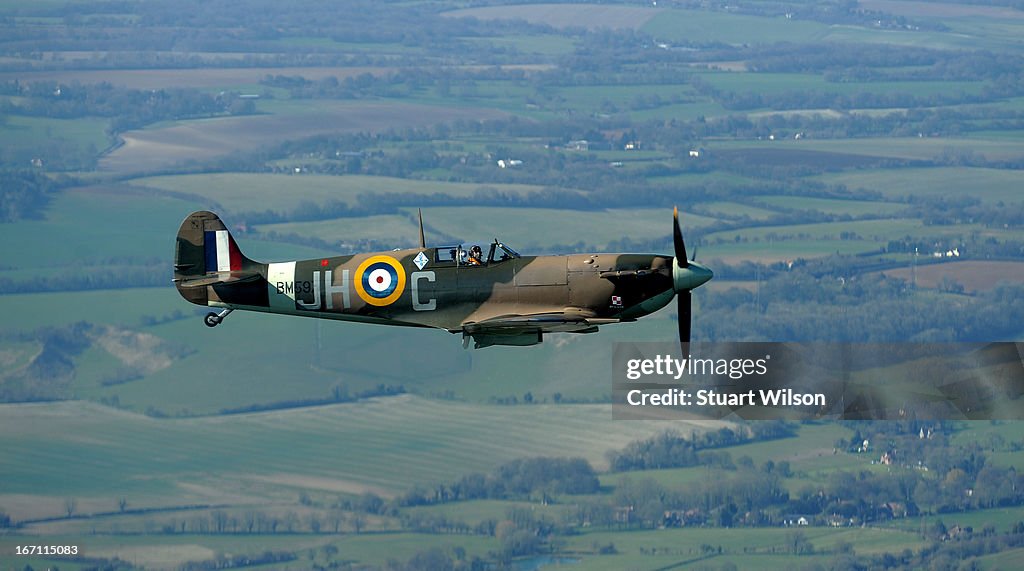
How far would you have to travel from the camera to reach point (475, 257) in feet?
152

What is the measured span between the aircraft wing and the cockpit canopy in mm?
1665

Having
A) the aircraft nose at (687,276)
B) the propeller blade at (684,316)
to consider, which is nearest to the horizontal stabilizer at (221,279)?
the aircraft nose at (687,276)

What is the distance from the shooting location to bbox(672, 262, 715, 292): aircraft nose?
46344 mm


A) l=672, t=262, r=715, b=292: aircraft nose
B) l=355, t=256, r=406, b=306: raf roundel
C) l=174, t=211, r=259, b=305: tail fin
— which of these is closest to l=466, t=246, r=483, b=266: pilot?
l=355, t=256, r=406, b=306: raf roundel

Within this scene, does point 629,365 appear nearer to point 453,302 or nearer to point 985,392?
point 453,302

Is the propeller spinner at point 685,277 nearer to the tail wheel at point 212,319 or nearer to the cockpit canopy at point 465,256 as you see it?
the cockpit canopy at point 465,256

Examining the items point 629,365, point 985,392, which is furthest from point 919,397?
point 629,365

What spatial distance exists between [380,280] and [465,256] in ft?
7.61

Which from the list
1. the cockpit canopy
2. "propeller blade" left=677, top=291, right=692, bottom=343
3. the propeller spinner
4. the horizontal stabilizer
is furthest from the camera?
the horizontal stabilizer

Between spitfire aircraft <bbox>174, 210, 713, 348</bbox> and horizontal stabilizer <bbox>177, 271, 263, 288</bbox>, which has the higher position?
horizontal stabilizer <bbox>177, 271, 263, 288</bbox>

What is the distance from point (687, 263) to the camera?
4650 centimetres

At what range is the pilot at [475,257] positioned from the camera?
46406 mm

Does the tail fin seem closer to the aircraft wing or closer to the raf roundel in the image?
the raf roundel

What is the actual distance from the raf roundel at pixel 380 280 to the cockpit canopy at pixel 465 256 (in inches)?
42.6
